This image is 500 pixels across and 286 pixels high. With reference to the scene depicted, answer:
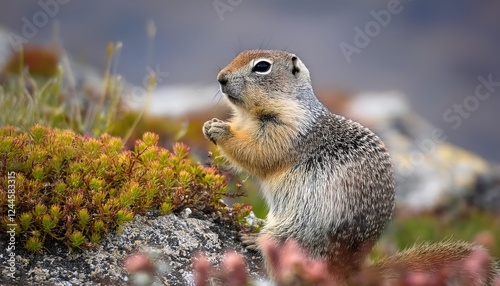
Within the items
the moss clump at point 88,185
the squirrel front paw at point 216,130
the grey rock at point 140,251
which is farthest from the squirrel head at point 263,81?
the grey rock at point 140,251

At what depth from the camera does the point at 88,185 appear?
4.99 m

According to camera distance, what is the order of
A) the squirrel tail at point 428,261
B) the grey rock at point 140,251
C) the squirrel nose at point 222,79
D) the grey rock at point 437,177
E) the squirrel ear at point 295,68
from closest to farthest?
the grey rock at point 140,251, the squirrel tail at point 428,261, the squirrel nose at point 222,79, the squirrel ear at point 295,68, the grey rock at point 437,177

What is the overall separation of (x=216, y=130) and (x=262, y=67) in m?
0.65

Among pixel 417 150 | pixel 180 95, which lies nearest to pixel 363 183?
pixel 417 150

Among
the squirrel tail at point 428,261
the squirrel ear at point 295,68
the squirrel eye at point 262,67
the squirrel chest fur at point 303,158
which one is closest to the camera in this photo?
the squirrel tail at point 428,261

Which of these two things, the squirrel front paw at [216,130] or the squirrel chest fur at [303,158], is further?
the squirrel front paw at [216,130]

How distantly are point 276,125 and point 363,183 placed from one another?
2.90ft

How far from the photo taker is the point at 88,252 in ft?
16.1

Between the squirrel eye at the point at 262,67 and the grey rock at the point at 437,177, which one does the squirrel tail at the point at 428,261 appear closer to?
the squirrel eye at the point at 262,67

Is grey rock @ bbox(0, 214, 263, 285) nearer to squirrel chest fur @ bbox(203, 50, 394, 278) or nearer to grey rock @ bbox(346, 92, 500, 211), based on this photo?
squirrel chest fur @ bbox(203, 50, 394, 278)

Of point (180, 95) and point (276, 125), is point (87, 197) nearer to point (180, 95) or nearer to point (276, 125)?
point (276, 125)

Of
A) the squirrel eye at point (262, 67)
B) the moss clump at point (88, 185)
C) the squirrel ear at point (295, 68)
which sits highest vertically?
the squirrel ear at point (295, 68)

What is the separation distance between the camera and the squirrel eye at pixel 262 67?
5.92m

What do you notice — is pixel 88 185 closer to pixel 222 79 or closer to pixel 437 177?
pixel 222 79
